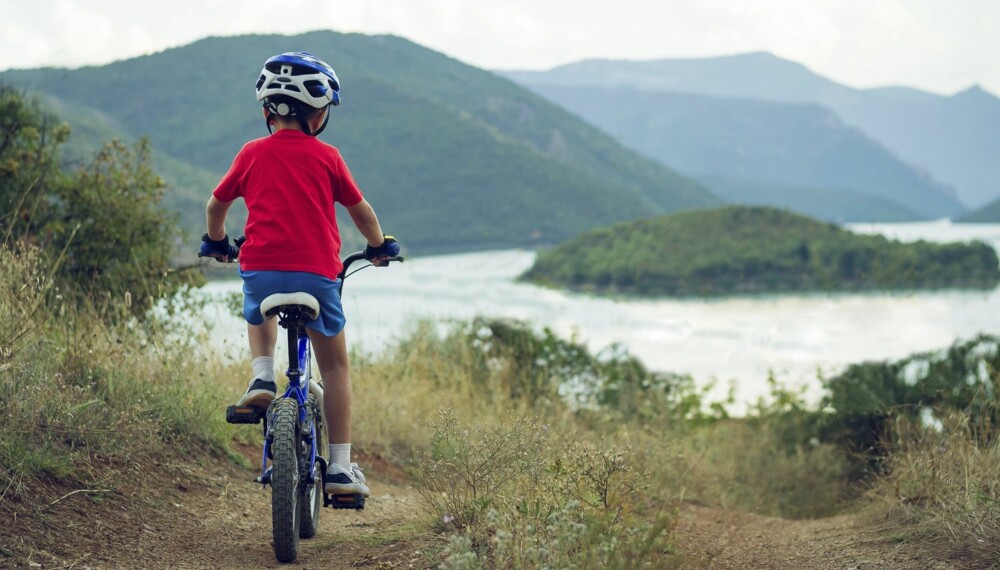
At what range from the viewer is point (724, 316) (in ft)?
202

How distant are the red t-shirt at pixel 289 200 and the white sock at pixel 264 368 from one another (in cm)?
45

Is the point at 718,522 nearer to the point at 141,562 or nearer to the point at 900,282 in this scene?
the point at 141,562

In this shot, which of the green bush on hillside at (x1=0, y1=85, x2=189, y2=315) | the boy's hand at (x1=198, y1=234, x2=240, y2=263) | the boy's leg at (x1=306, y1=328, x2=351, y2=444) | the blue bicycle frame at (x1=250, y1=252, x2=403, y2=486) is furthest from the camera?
the green bush on hillside at (x1=0, y1=85, x2=189, y2=315)

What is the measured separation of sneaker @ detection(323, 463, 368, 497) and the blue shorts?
2.12 ft

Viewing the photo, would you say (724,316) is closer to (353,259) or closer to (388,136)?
(388,136)

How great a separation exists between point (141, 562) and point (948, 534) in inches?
145

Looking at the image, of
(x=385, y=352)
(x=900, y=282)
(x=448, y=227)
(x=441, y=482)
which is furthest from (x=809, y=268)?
(x=441, y=482)

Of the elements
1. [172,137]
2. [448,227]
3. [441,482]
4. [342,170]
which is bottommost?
[441,482]

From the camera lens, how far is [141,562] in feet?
12.9

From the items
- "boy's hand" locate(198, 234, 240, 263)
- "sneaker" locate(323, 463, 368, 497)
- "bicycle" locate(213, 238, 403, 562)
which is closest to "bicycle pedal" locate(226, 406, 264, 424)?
"bicycle" locate(213, 238, 403, 562)

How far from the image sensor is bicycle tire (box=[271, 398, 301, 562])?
3.72 m

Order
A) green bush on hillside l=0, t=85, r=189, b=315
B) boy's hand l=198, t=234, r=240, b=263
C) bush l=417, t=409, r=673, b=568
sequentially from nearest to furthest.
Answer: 1. bush l=417, t=409, r=673, b=568
2. boy's hand l=198, t=234, r=240, b=263
3. green bush on hillside l=0, t=85, r=189, b=315

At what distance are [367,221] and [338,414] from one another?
0.87 m

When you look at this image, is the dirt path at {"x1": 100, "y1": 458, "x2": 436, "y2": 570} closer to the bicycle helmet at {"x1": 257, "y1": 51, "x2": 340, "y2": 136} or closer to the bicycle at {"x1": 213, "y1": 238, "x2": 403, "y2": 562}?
the bicycle at {"x1": 213, "y1": 238, "x2": 403, "y2": 562}
